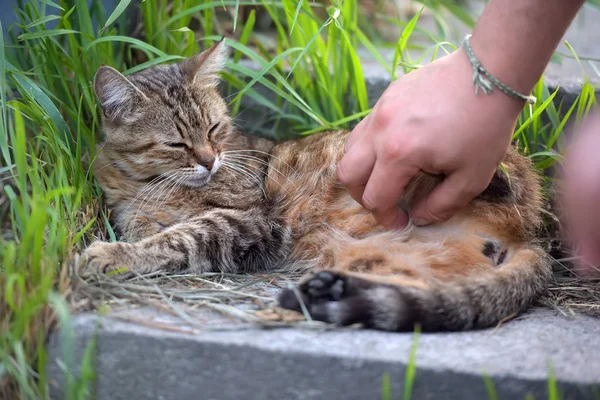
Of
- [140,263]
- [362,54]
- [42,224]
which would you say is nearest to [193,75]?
[140,263]

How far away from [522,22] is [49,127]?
1.61 metres

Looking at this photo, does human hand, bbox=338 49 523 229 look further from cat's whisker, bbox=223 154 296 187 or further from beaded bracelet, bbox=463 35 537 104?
cat's whisker, bbox=223 154 296 187

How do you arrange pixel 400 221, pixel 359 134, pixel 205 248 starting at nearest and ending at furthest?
pixel 359 134 < pixel 400 221 < pixel 205 248

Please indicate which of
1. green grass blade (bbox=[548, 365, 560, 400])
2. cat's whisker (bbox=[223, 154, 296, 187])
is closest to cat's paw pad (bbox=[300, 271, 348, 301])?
green grass blade (bbox=[548, 365, 560, 400])

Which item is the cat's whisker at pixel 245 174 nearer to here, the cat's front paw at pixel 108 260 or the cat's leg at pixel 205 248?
the cat's leg at pixel 205 248

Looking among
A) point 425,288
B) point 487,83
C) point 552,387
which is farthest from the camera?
point 425,288

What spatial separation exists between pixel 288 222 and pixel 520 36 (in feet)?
3.98

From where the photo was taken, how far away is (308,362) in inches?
58.3

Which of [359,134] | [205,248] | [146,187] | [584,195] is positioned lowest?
[205,248]

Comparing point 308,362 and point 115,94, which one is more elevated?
point 115,94

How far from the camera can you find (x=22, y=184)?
1767 millimetres

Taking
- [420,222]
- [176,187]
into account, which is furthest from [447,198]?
[176,187]

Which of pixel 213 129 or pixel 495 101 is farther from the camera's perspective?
pixel 213 129

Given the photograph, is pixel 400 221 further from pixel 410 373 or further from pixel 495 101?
pixel 410 373
